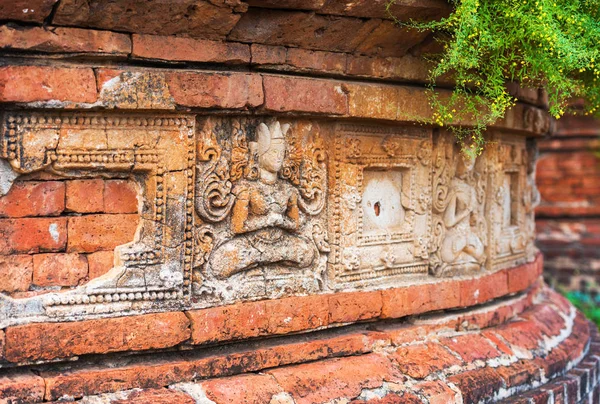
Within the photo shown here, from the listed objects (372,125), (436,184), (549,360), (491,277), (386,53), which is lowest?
(549,360)

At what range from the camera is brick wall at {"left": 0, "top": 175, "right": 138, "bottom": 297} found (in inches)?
143

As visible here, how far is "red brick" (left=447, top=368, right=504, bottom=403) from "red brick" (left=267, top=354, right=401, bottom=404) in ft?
1.45

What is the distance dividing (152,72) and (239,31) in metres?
0.54

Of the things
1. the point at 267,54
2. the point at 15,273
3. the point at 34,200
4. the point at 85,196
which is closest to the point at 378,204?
the point at 267,54

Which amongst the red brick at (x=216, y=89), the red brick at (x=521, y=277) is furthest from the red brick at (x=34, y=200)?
the red brick at (x=521, y=277)

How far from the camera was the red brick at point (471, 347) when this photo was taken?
4973 mm

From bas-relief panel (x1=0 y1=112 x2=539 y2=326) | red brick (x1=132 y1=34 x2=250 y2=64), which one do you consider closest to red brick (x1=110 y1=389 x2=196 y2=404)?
bas-relief panel (x1=0 y1=112 x2=539 y2=326)

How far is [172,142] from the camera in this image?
12.9 feet

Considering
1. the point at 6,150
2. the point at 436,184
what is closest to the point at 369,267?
the point at 436,184

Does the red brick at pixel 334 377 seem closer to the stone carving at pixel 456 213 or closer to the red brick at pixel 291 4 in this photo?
the stone carving at pixel 456 213

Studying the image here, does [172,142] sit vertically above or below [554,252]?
above

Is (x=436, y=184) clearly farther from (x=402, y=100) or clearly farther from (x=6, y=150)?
(x=6, y=150)

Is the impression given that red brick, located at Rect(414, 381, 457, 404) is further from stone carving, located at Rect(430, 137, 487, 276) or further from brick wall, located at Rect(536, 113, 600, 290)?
A: brick wall, located at Rect(536, 113, 600, 290)

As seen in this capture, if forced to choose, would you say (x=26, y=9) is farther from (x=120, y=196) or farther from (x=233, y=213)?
(x=233, y=213)
